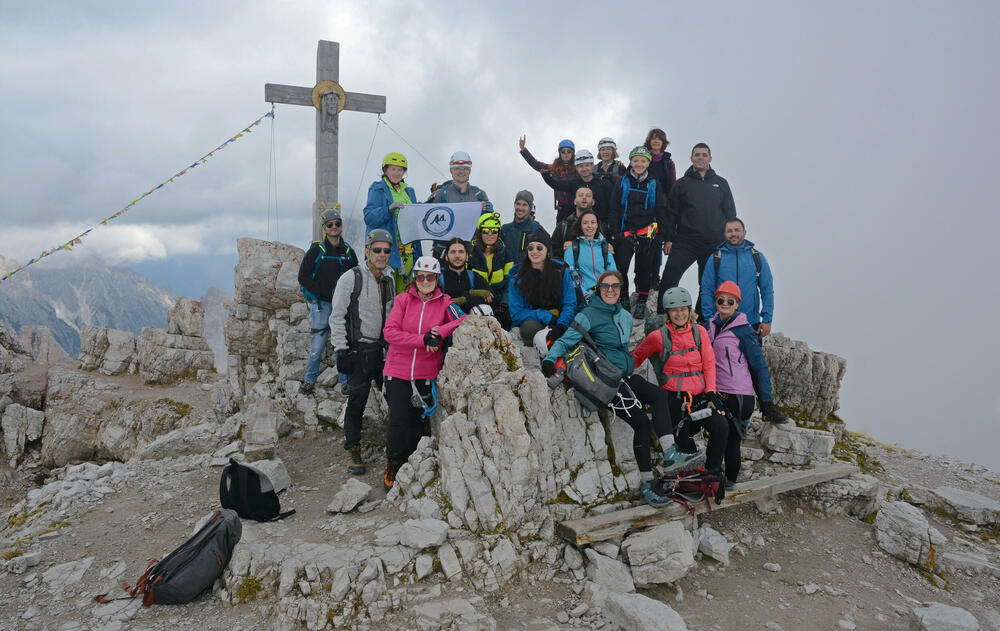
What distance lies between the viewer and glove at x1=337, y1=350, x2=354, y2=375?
28.0ft

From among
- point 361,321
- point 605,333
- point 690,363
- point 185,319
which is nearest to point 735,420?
point 690,363

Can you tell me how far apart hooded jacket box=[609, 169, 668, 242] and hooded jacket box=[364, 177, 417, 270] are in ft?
15.2

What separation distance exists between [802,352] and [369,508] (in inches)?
379

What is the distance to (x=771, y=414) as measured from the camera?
9648 millimetres

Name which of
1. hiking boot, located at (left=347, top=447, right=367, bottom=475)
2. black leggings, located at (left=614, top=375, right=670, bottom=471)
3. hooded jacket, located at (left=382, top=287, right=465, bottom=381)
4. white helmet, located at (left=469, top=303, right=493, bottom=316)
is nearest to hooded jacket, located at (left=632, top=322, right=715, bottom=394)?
black leggings, located at (left=614, top=375, right=670, bottom=471)

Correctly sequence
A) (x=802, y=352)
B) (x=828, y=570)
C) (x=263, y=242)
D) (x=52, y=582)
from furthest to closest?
(x=263, y=242)
(x=802, y=352)
(x=828, y=570)
(x=52, y=582)

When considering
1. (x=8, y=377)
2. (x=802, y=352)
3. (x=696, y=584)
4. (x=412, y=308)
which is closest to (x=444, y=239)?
(x=412, y=308)

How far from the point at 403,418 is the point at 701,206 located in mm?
7499

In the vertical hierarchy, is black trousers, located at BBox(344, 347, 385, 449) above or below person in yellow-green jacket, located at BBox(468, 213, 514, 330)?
below

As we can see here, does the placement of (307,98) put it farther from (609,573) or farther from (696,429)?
(609,573)

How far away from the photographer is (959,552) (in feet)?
28.3

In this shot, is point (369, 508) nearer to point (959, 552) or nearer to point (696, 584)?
point (696, 584)

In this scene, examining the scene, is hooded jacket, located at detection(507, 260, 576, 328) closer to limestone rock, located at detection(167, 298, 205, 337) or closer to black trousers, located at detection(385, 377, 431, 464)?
black trousers, located at detection(385, 377, 431, 464)

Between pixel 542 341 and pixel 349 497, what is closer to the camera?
pixel 349 497
